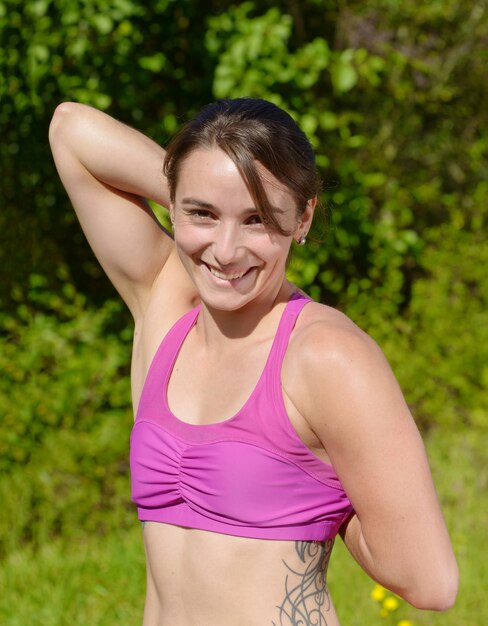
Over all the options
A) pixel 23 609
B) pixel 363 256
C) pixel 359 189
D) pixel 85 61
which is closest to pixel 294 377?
pixel 23 609

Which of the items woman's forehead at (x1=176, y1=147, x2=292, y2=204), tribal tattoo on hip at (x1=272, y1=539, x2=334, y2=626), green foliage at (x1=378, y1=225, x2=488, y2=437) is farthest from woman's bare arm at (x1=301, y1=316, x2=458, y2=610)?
green foliage at (x1=378, y1=225, x2=488, y2=437)

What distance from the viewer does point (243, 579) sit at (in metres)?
1.77

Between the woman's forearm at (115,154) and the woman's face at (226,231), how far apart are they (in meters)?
0.31

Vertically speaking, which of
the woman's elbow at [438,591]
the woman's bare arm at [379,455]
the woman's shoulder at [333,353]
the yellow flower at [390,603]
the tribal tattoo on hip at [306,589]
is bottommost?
the yellow flower at [390,603]

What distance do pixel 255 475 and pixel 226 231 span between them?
415 millimetres

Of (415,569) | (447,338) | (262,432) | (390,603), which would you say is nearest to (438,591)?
(415,569)

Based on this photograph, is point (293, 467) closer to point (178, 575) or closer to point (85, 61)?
point (178, 575)

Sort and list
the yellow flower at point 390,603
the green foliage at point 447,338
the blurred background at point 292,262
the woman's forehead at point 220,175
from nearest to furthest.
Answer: the woman's forehead at point 220,175
the yellow flower at point 390,603
the blurred background at point 292,262
the green foliage at point 447,338

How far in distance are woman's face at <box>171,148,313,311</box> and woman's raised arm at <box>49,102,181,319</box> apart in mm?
291

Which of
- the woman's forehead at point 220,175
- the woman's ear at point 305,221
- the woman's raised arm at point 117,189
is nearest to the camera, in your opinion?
the woman's forehead at point 220,175

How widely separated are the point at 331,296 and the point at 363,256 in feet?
1.05

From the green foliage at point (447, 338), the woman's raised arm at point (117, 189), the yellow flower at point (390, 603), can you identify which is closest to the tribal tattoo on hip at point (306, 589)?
the woman's raised arm at point (117, 189)

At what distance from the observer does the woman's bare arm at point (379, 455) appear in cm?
159

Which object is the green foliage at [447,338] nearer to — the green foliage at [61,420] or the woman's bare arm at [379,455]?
the green foliage at [61,420]
